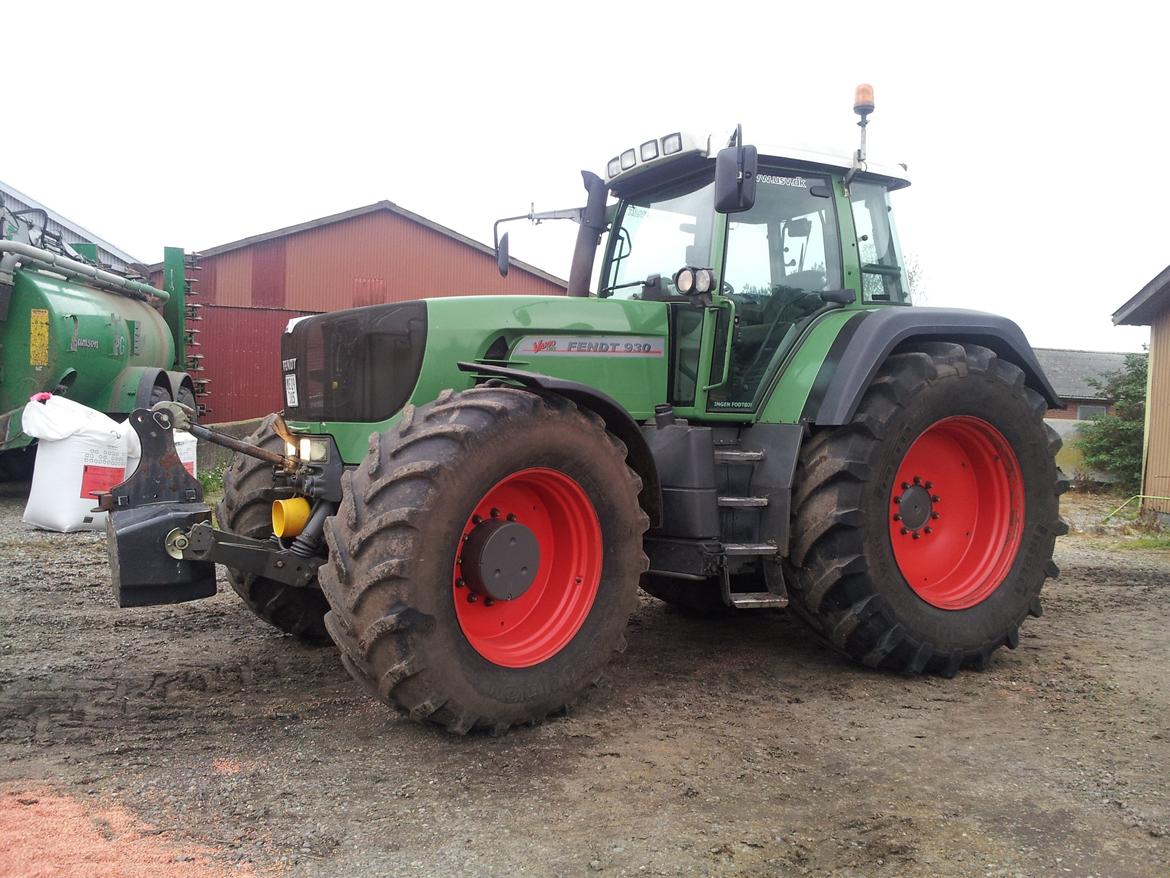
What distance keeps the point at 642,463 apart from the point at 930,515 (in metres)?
1.69

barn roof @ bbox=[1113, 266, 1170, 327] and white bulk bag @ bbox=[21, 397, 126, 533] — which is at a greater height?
barn roof @ bbox=[1113, 266, 1170, 327]

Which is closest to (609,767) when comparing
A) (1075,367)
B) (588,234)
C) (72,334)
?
(588,234)

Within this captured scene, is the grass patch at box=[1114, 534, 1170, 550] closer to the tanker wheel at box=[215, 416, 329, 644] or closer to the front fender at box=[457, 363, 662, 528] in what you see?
the front fender at box=[457, 363, 662, 528]

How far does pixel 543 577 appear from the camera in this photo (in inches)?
156

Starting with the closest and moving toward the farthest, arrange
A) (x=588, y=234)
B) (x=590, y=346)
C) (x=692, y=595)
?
(x=590, y=346) → (x=588, y=234) → (x=692, y=595)

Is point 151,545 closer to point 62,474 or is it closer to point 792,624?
point 792,624

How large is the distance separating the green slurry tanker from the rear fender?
8294 millimetres

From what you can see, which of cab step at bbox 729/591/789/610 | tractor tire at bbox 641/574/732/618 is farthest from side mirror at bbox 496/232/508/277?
cab step at bbox 729/591/789/610

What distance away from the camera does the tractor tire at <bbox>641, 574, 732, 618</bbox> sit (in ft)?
18.1

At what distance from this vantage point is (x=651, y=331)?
182 inches

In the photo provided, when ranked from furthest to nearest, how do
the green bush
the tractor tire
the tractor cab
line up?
1. the green bush
2. the tractor tire
3. the tractor cab

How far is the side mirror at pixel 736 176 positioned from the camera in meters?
4.05

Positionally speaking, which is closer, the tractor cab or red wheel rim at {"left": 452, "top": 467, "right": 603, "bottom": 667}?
red wheel rim at {"left": 452, "top": 467, "right": 603, "bottom": 667}

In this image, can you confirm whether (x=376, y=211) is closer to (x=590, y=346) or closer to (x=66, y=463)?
(x=66, y=463)
